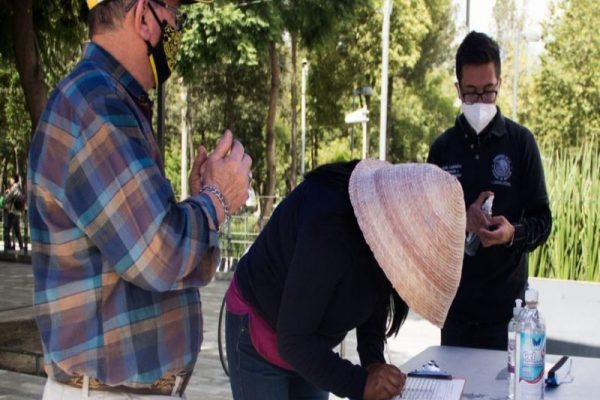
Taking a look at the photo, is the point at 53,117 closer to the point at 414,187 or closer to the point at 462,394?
the point at 414,187

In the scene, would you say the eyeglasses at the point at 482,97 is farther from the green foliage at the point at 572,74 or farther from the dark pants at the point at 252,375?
the green foliage at the point at 572,74

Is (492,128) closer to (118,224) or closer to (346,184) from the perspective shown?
(346,184)

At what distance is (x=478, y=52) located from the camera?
12.2 feet

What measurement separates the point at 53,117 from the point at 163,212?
32 centimetres

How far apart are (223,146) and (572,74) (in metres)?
24.0

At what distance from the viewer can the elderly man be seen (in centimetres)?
177

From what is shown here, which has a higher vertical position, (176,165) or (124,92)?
(124,92)

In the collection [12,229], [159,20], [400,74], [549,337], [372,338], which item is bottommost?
[12,229]

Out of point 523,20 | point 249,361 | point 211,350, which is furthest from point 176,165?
point 249,361

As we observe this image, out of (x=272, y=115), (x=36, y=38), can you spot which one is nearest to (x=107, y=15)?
(x=36, y=38)

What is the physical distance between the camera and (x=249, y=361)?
2.61m

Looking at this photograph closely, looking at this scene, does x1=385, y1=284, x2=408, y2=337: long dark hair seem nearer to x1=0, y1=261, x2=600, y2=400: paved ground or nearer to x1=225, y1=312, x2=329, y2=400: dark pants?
x1=225, y1=312, x2=329, y2=400: dark pants

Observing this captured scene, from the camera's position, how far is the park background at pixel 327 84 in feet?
25.7

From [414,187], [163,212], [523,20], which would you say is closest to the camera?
[163,212]
